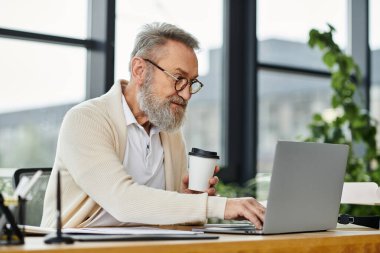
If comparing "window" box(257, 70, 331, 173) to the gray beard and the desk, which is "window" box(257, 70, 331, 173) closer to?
the gray beard

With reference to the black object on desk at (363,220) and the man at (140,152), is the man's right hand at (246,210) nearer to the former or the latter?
the man at (140,152)

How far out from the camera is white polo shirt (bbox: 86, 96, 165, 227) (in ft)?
7.51

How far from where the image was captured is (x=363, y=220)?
6.89 ft

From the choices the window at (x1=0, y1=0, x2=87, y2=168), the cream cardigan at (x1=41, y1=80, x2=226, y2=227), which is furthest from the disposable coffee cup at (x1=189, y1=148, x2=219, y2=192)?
the window at (x1=0, y1=0, x2=87, y2=168)

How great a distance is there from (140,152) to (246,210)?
69cm

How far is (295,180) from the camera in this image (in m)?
1.65

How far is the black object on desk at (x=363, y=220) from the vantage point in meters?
2.05

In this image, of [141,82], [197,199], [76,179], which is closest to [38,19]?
[141,82]

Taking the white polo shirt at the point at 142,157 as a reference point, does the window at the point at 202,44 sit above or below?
above

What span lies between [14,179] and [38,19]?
145cm

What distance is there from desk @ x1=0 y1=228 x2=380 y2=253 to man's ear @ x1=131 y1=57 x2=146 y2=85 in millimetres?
921

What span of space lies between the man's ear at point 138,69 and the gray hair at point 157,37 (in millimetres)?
24

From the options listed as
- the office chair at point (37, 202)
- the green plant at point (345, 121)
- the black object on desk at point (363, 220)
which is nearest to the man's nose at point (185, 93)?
the office chair at point (37, 202)

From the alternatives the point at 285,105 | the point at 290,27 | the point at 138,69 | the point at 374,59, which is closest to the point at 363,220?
the point at 138,69
